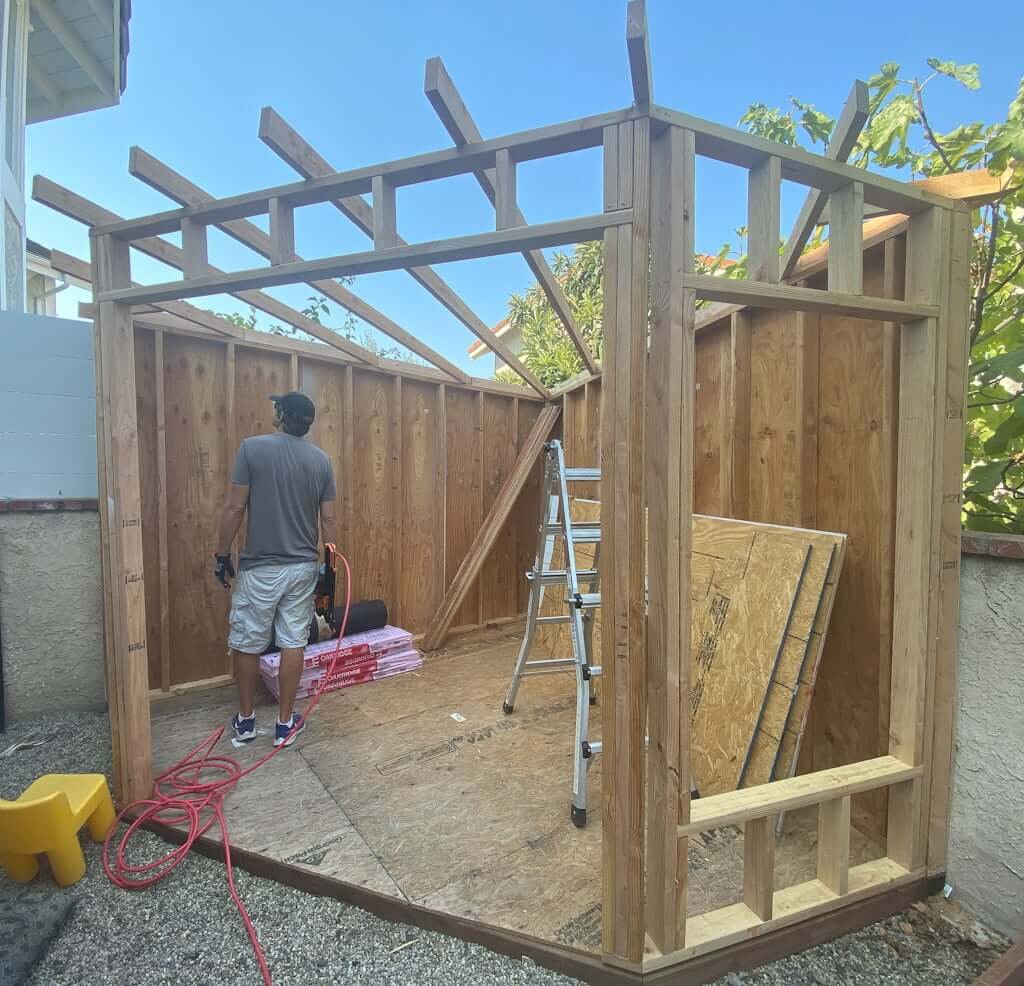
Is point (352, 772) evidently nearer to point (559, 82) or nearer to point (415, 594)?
point (415, 594)

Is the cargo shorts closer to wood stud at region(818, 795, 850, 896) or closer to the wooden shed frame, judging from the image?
the wooden shed frame

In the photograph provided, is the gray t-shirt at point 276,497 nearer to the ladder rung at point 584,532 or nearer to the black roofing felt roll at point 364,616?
the black roofing felt roll at point 364,616

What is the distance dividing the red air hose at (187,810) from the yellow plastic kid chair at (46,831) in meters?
0.14

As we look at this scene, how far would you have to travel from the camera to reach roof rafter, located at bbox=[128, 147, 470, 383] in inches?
67.6

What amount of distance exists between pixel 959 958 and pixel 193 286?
3331 millimetres

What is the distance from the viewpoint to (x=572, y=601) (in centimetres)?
224

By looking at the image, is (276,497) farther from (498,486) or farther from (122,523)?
(498,486)

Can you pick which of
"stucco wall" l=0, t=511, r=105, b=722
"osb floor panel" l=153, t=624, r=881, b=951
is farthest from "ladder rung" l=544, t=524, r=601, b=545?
"stucco wall" l=0, t=511, r=105, b=722

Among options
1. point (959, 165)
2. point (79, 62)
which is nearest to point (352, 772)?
point (959, 165)

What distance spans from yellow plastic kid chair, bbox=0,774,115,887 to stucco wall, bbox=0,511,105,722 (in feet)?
4.28

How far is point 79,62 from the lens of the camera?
4.95m

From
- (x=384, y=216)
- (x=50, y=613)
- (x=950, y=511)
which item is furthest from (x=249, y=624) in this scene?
(x=950, y=511)

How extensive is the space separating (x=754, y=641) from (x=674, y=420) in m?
1.27

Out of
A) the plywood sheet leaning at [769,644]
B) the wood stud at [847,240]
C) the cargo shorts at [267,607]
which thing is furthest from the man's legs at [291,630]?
the wood stud at [847,240]
